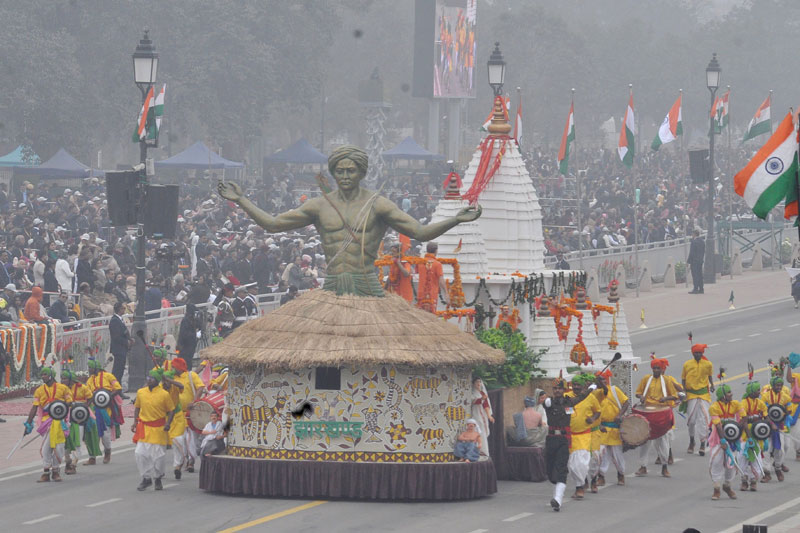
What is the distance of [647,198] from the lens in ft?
230

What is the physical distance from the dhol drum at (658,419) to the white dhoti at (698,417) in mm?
2115

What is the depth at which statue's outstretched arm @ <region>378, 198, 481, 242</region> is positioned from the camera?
21.9 meters

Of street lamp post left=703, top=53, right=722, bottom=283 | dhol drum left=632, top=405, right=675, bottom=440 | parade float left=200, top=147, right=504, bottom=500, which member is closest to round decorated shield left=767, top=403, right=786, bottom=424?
dhol drum left=632, top=405, right=675, bottom=440

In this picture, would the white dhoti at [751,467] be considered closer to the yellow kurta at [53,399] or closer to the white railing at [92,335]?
the yellow kurta at [53,399]

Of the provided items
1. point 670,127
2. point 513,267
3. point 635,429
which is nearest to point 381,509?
point 635,429

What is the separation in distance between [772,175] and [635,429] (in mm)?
→ 7888

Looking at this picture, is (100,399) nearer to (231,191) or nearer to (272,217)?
(231,191)

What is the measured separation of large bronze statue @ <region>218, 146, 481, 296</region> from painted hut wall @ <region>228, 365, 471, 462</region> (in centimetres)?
128

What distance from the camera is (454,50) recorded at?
80.1m

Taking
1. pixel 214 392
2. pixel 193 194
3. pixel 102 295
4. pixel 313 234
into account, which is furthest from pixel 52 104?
pixel 214 392

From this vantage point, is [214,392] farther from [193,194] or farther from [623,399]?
[193,194]

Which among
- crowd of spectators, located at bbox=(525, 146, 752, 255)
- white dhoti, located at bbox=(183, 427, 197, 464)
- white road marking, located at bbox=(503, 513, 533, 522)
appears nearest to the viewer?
white road marking, located at bbox=(503, 513, 533, 522)

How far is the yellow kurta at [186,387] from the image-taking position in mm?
23203

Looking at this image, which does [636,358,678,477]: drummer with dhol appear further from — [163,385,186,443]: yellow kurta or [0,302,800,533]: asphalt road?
[163,385,186,443]: yellow kurta
